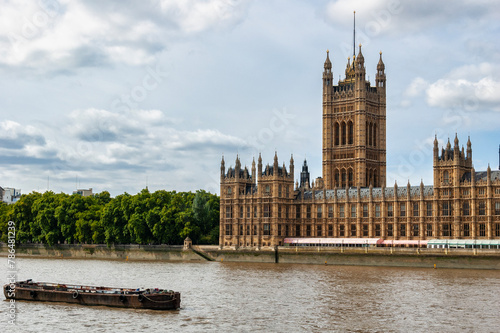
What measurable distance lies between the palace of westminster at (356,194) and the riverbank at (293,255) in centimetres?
930

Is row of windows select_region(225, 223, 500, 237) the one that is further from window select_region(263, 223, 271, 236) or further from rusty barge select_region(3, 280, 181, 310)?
rusty barge select_region(3, 280, 181, 310)

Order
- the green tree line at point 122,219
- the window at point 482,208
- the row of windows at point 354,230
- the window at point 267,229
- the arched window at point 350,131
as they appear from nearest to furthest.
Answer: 1. the window at point 482,208
2. the row of windows at point 354,230
3. the green tree line at point 122,219
4. the window at point 267,229
5. the arched window at point 350,131

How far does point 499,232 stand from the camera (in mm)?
125438

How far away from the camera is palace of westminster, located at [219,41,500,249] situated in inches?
5069

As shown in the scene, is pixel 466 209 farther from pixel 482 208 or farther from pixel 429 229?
pixel 429 229

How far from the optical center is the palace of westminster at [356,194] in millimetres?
128750

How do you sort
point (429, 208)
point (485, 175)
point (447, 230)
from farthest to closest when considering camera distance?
point (429, 208) < point (447, 230) < point (485, 175)

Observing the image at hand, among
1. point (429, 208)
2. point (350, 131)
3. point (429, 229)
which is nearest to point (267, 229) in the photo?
point (429, 229)

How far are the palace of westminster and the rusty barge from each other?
250ft

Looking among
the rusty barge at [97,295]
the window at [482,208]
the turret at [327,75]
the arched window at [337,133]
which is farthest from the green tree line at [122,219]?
the rusty barge at [97,295]

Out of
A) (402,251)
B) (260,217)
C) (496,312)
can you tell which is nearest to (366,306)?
(496,312)

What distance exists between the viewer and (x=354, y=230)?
141250mm

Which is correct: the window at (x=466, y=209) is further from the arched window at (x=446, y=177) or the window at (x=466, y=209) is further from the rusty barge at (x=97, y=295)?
the rusty barge at (x=97, y=295)

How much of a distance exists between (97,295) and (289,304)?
16.7 meters
